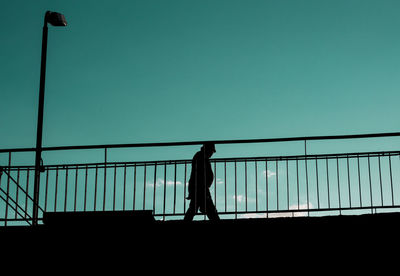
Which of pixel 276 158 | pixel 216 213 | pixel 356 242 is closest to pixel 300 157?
pixel 276 158

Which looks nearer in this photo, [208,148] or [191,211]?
[191,211]

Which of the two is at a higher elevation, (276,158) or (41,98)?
(41,98)

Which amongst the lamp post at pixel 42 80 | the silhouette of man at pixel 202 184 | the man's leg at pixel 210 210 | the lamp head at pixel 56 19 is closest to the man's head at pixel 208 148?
the silhouette of man at pixel 202 184

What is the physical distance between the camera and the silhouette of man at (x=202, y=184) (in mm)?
11734

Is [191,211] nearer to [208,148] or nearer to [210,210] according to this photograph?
[210,210]

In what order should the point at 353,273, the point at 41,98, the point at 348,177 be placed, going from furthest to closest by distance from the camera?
the point at 41,98 → the point at 348,177 → the point at 353,273

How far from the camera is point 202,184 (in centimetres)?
1189

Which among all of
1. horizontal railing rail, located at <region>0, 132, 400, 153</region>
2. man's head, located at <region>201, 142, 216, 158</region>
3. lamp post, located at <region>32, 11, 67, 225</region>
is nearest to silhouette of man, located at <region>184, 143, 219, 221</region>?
man's head, located at <region>201, 142, 216, 158</region>

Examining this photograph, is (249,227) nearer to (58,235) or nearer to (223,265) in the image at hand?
(223,265)

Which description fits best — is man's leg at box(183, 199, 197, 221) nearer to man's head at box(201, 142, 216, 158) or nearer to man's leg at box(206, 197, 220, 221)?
man's leg at box(206, 197, 220, 221)

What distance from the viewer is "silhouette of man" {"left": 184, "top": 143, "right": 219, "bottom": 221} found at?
11734mm

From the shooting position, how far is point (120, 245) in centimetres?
924

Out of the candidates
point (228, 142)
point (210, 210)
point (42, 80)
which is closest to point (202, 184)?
point (210, 210)

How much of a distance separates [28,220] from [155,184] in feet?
7.63
